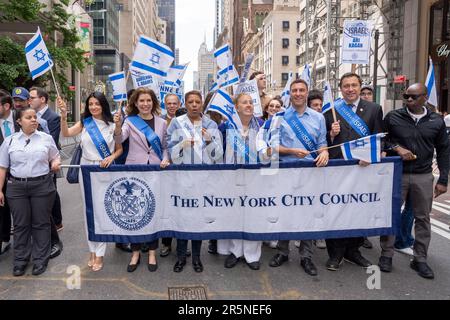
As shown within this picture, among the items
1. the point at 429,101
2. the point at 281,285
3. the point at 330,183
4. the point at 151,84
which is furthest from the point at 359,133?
the point at 151,84

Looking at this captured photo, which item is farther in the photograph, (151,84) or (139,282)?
(151,84)

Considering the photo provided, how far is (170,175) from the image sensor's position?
4.71 m

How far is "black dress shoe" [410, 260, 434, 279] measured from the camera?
4.58m

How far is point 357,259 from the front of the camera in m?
4.97

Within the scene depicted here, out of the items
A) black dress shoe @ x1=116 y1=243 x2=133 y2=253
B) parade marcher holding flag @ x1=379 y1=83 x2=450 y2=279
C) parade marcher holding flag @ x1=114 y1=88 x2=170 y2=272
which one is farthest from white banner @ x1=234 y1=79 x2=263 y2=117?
black dress shoe @ x1=116 y1=243 x2=133 y2=253

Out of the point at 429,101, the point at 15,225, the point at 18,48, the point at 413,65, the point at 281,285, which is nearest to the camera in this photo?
the point at 281,285

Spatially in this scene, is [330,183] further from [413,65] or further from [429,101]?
[413,65]

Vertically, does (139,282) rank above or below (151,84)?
below

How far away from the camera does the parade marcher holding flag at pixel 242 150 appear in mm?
4840

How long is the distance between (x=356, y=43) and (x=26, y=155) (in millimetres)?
6232

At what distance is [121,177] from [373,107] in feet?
9.53

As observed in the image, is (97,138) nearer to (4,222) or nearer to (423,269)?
(4,222)

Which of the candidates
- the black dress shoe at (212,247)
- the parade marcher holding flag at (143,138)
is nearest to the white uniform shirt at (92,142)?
the parade marcher holding flag at (143,138)

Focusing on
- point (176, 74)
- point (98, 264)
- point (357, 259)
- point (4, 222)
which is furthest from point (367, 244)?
point (4, 222)
